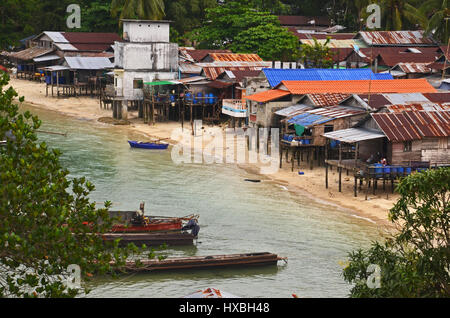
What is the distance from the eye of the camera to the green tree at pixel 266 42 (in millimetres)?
75062

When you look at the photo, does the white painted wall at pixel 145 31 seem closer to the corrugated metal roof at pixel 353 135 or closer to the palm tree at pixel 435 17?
the corrugated metal roof at pixel 353 135

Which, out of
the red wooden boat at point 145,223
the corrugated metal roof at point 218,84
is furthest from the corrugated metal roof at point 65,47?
the red wooden boat at point 145,223

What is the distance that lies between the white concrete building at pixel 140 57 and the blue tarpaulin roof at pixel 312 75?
12759 millimetres

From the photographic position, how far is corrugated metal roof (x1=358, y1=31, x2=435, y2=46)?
82.1 m

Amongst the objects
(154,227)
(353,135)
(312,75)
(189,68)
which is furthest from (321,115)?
(189,68)

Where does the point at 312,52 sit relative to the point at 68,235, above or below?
above

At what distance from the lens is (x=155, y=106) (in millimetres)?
66625

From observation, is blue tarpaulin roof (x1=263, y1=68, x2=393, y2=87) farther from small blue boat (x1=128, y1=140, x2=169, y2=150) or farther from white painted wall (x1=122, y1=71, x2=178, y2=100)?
white painted wall (x1=122, y1=71, x2=178, y2=100)

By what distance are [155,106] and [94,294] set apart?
1555 inches

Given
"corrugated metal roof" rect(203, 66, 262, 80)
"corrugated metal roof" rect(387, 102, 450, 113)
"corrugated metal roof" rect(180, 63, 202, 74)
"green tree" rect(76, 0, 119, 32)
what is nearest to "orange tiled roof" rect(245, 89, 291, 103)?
"corrugated metal roof" rect(387, 102, 450, 113)

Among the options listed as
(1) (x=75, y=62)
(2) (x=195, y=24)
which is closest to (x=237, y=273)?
(1) (x=75, y=62)

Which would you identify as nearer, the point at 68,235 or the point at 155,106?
the point at 68,235

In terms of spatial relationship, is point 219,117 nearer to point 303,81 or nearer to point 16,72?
point 303,81

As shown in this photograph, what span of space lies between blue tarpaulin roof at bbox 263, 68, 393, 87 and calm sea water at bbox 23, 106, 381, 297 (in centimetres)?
1032
